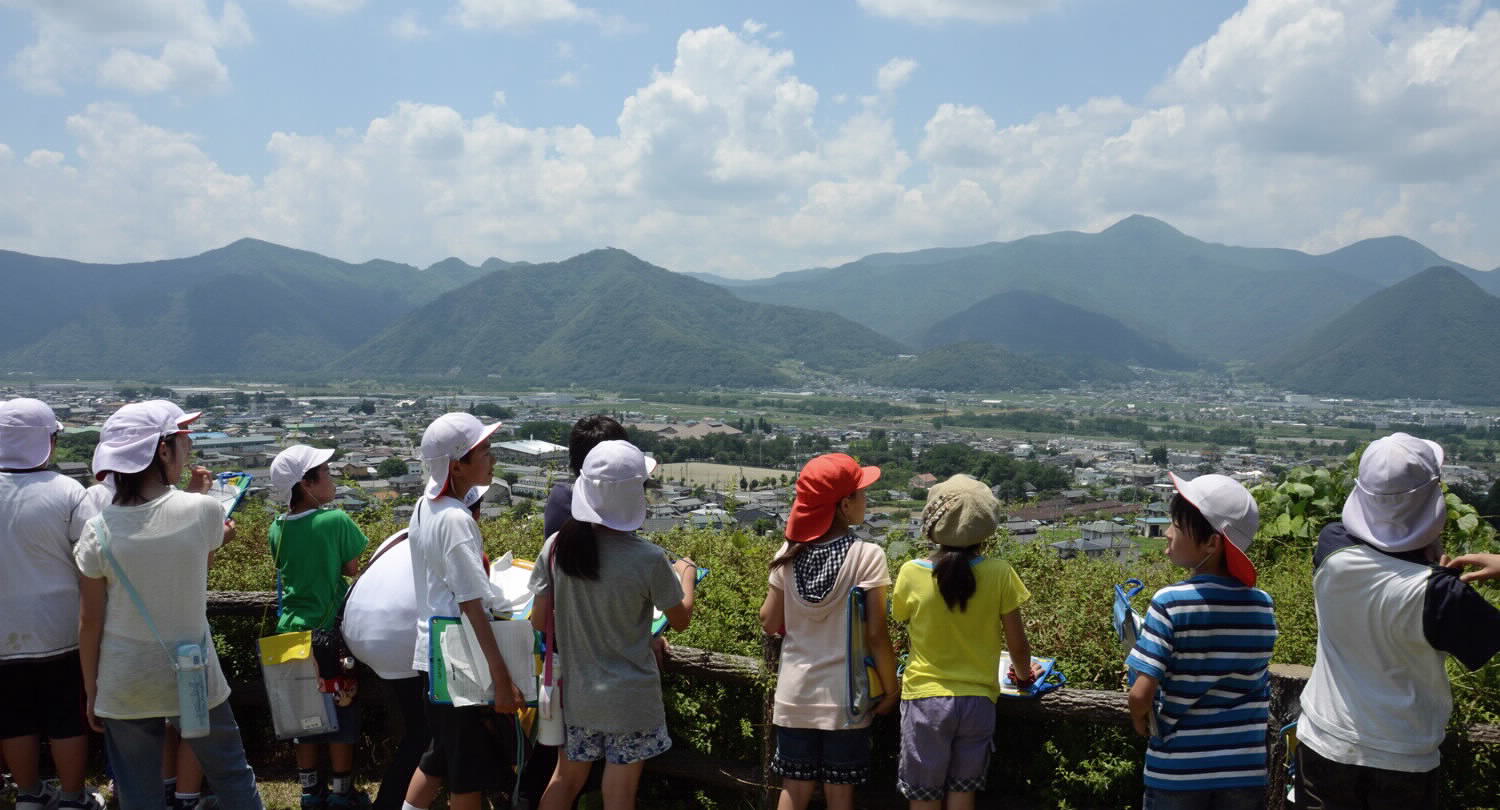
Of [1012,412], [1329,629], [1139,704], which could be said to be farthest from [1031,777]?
[1012,412]

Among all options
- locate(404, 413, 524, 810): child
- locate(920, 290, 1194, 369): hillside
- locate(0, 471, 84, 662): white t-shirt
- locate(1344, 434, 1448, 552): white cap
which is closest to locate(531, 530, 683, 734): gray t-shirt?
locate(404, 413, 524, 810): child

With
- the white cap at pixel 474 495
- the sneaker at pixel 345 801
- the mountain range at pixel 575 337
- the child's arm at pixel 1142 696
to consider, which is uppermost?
the mountain range at pixel 575 337

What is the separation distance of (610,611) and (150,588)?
1.56 meters

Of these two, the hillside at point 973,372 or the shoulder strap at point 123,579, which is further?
the hillside at point 973,372

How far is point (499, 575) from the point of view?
12.1 feet

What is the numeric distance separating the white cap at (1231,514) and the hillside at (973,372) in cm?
9452

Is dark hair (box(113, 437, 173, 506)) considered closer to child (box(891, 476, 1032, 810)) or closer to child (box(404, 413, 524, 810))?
child (box(404, 413, 524, 810))

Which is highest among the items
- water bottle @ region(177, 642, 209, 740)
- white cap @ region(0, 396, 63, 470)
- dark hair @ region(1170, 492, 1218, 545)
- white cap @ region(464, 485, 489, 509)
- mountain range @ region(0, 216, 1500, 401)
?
mountain range @ region(0, 216, 1500, 401)

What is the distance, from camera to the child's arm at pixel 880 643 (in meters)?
3.13

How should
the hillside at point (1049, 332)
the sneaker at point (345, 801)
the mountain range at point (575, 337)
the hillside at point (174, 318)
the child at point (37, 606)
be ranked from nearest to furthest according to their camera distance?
the child at point (37, 606) → the sneaker at point (345, 801) → the mountain range at point (575, 337) → the hillside at point (174, 318) → the hillside at point (1049, 332)

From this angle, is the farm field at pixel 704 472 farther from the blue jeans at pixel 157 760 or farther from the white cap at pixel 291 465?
the blue jeans at pixel 157 760

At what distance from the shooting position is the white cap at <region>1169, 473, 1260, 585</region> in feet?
8.69

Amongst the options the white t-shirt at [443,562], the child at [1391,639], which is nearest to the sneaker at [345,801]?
the white t-shirt at [443,562]

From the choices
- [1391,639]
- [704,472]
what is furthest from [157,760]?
[704,472]
